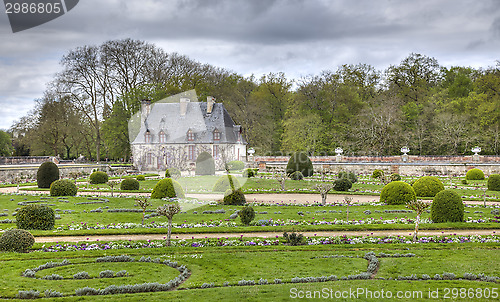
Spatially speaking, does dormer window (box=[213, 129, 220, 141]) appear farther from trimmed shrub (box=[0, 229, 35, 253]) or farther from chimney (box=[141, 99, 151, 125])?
trimmed shrub (box=[0, 229, 35, 253])

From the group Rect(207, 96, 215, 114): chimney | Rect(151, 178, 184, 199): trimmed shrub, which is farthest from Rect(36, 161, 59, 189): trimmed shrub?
Rect(207, 96, 215, 114): chimney

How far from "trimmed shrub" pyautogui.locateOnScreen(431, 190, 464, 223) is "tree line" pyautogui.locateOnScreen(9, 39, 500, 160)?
3297 cm

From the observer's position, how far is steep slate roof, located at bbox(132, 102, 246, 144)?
2016 inches

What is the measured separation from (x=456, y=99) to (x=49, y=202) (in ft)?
159

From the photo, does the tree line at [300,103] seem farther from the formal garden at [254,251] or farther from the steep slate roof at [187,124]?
the formal garden at [254,251]

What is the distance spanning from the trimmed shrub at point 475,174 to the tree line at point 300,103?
36.1ft

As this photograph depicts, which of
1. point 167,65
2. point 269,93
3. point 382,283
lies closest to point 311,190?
point 382,283

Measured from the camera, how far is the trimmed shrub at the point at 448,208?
Answer: 17719 millimetres

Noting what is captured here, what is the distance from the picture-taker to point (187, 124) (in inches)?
2055

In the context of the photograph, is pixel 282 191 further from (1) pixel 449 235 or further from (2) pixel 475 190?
(1) pixel 449 235

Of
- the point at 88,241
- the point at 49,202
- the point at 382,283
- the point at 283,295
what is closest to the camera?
the point at 283,295

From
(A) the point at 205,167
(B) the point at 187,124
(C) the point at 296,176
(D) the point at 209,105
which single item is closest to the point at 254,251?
(C) the point at 296,176

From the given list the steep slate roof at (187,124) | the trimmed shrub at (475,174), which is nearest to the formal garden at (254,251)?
the trimmed shrub at (475,174)

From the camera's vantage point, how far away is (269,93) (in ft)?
201
